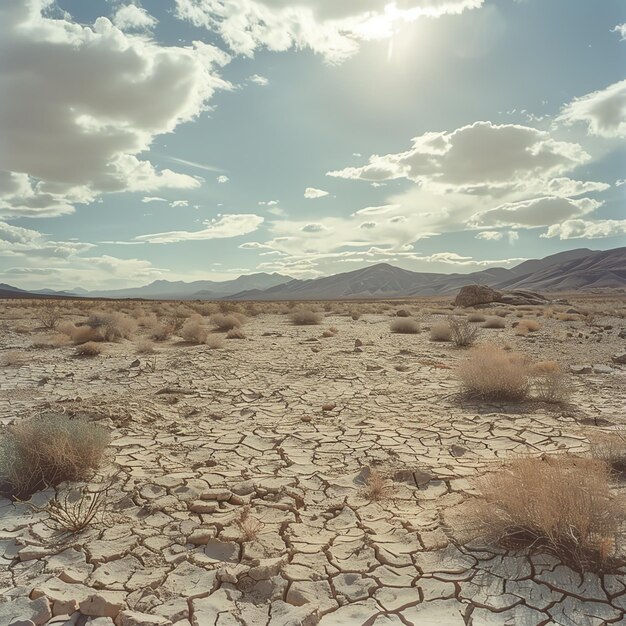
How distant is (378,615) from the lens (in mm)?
2447

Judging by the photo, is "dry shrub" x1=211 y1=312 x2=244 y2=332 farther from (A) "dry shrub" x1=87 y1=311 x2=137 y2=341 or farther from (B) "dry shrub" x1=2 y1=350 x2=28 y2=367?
(B) "dry shrub" x1=2 y1=350 x2=28 y2=367

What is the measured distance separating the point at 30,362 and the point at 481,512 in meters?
9.45

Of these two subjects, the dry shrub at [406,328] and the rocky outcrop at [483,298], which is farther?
the rocky outcrop at [483,298]

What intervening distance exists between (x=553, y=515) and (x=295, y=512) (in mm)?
1749

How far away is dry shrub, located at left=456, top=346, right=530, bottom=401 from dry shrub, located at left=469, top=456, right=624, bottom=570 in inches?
132

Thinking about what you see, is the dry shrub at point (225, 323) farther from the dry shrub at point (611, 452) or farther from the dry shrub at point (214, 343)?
the dry shrub at point (611, 452)

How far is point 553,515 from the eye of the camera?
2.74 m

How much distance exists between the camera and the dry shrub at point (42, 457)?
373 cm

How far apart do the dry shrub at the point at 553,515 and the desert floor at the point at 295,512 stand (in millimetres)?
103

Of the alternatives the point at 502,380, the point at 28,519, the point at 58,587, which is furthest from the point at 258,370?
the point at 58,587

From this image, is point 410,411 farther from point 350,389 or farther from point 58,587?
point 58,587

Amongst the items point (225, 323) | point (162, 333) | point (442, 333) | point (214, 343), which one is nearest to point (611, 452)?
point (214, 343)

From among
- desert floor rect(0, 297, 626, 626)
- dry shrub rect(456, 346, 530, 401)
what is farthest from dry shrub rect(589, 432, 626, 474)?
dry shrub rect(456, 346, 530, 401)

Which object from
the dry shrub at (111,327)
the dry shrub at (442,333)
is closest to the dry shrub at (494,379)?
→ the dry shrub at (442,333)
